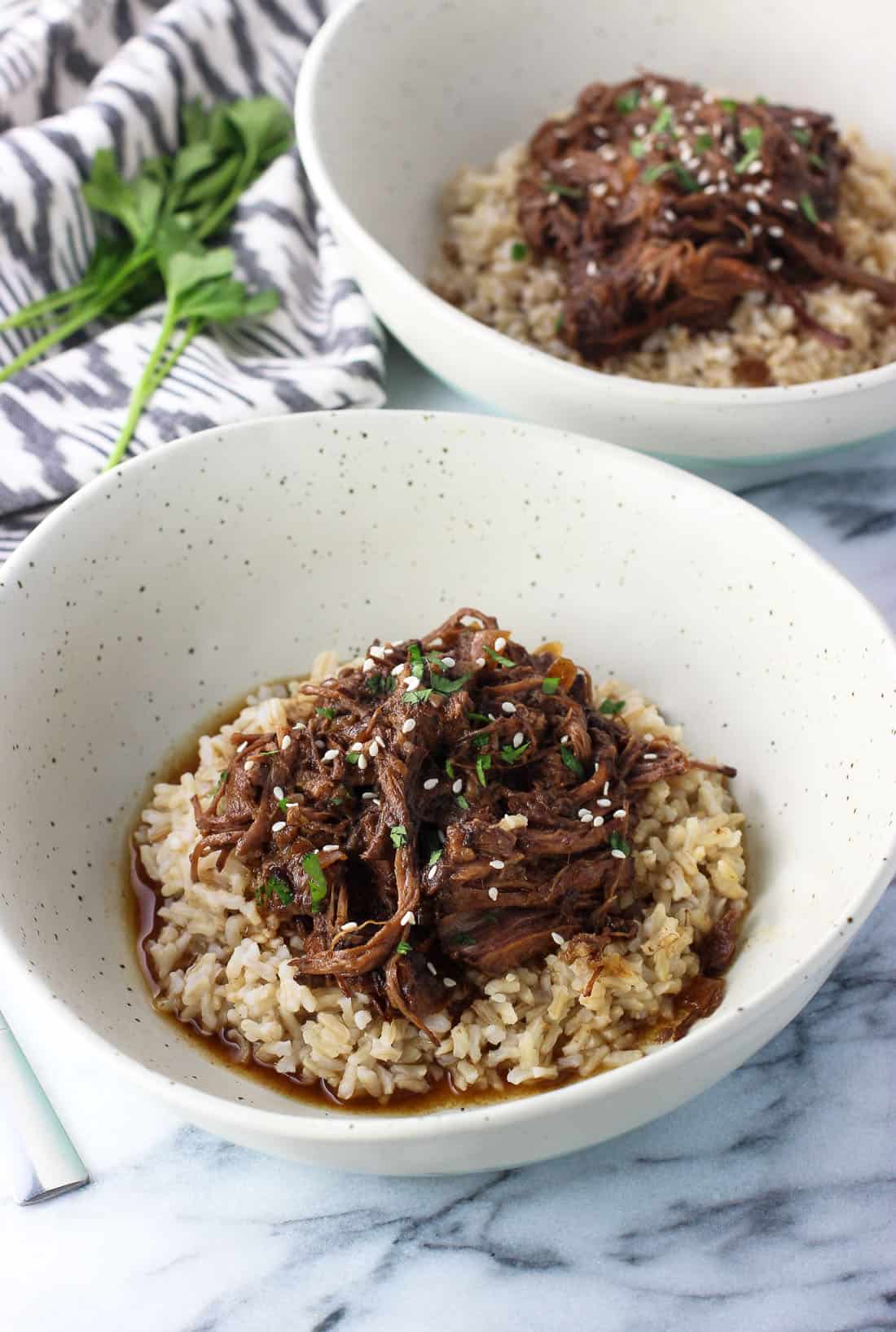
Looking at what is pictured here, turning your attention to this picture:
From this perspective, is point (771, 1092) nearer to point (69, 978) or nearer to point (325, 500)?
point (69, 978)

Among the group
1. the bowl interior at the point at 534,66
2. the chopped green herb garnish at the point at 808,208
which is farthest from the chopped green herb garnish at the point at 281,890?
the chopped green herb garnish at the point at 808,208

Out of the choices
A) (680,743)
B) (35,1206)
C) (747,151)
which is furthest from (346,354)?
(35,1206)

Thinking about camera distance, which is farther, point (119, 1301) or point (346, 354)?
point (346, 354)

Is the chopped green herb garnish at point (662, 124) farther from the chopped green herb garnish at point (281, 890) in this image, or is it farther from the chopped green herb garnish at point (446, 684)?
the chopped green herb garnish at point (281, 890)

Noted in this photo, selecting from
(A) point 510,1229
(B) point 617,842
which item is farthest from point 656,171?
(A) point 510,1229

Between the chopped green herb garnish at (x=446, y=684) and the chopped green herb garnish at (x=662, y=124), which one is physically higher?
the chopped green herb garnish at (x=662, y=124)

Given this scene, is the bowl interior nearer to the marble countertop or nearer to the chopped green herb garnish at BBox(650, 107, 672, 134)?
the chopped green herb garnish at BBox(650, 107, 672, 134)
